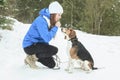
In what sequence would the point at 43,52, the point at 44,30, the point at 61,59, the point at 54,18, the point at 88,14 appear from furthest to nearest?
the point at 88,14 < the point at 61,59 < the point at 43,52 < the point at 54,18 < the point at 44,30

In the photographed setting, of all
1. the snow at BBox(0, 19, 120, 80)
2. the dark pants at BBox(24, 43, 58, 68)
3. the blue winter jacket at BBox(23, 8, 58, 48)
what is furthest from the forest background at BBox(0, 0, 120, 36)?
the blue winter jacket at BBox(23, 8, 58, 48)

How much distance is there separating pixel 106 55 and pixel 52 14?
2783mm

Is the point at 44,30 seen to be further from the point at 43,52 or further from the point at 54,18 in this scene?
the point at 43,52

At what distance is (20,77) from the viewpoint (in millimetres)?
7738

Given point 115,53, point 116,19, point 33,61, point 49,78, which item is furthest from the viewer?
point 116,19

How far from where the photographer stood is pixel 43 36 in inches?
311

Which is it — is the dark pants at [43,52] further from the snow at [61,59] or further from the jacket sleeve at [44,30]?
the jacket sleeve at [44,30]

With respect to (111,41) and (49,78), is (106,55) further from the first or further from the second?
(49,78)

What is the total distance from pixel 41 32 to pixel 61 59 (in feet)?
5.74

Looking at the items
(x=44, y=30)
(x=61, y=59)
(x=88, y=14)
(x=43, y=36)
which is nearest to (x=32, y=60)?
(x=43, y=36)

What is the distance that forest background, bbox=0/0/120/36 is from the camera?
1182 inches

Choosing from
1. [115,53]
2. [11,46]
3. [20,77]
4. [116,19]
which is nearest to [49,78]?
[20,77]

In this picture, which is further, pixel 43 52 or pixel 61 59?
pixel 61 59

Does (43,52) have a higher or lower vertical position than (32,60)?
higher
